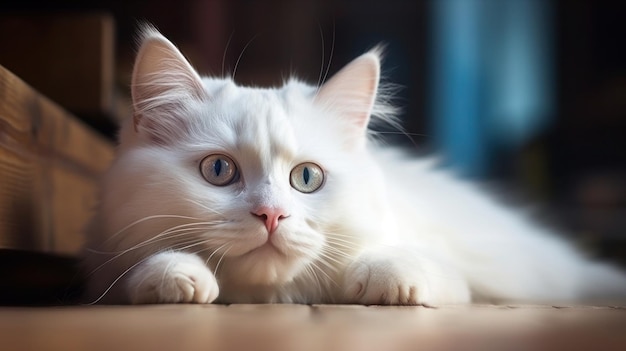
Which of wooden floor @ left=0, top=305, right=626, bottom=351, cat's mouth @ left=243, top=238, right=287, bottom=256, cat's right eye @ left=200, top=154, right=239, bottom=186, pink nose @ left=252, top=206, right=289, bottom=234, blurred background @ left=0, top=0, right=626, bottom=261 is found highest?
blurred background @ left=0, top=0, right=626, bottom=261

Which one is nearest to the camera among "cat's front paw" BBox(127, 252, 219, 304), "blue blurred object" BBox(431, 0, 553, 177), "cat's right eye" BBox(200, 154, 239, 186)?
"cat's front paw" BBox(127, 252, 219, 304)

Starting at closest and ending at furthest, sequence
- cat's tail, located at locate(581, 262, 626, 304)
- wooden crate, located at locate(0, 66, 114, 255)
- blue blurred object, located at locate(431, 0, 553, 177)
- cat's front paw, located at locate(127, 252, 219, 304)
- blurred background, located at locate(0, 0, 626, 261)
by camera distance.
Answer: cat's front paw, located at locate(127, 252, 219, 304) < wooden crate, located at locate(0, 66, 114, 255) < cat's tail, located at locate(581, 262, 626, 304) < blurred background, located at locate(0, 0, 626, 261) < blue blurred object, located at locate(431, 0, 553, 177)

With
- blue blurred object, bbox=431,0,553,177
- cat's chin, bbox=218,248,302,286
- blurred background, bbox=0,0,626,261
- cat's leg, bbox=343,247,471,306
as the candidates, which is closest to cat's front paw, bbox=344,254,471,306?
cat's leg, bbox=343,247,471,306

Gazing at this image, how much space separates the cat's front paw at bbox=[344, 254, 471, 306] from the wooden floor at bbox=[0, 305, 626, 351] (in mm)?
48

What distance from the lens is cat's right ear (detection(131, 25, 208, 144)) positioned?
119 centimetres

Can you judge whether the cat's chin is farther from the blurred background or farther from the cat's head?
the blurred background

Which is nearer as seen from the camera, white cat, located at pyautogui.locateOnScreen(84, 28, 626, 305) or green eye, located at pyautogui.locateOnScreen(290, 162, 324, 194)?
white cat, located at pyautogui.locateOnScreen(84, 28, 626, 305)

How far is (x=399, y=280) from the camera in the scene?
1092mm

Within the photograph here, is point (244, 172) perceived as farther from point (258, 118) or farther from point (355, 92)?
point (355, 92)

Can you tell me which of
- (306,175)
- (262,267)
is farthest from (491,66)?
(262,267)

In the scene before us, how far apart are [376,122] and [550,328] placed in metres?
0.80

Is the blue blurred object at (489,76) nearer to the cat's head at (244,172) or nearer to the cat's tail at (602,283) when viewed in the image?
the cat's tail at (602,283)

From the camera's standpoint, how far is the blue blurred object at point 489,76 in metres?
3.85

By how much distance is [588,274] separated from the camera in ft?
5.33
